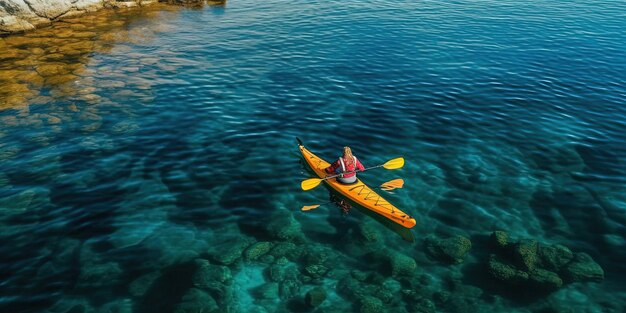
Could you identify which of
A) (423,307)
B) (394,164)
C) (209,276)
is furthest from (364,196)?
(209,276)

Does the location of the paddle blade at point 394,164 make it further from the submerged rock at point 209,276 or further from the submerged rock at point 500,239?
the submerged rock at point 209,276

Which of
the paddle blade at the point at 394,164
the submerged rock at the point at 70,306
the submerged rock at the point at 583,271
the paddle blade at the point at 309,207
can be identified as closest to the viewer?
the submerged rock at the point at 70,306

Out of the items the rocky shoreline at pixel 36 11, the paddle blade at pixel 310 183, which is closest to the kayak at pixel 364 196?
the paddle blade at pixel 310 183

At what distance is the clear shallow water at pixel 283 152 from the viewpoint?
12.8m

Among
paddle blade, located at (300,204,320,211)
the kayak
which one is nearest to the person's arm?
the kayak

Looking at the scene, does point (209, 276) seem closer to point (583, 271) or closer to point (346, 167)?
point (346, 167)

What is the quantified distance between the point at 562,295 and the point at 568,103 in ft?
55.9

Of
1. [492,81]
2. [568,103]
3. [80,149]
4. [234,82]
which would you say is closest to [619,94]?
[568,103]

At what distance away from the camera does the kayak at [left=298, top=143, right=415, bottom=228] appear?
14461mm

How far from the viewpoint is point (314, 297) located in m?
11.9

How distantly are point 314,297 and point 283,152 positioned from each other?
9.10 m

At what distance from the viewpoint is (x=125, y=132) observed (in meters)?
20.8

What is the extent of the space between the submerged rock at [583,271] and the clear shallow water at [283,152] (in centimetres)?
31

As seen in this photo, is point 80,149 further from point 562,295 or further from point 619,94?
point 619,94
